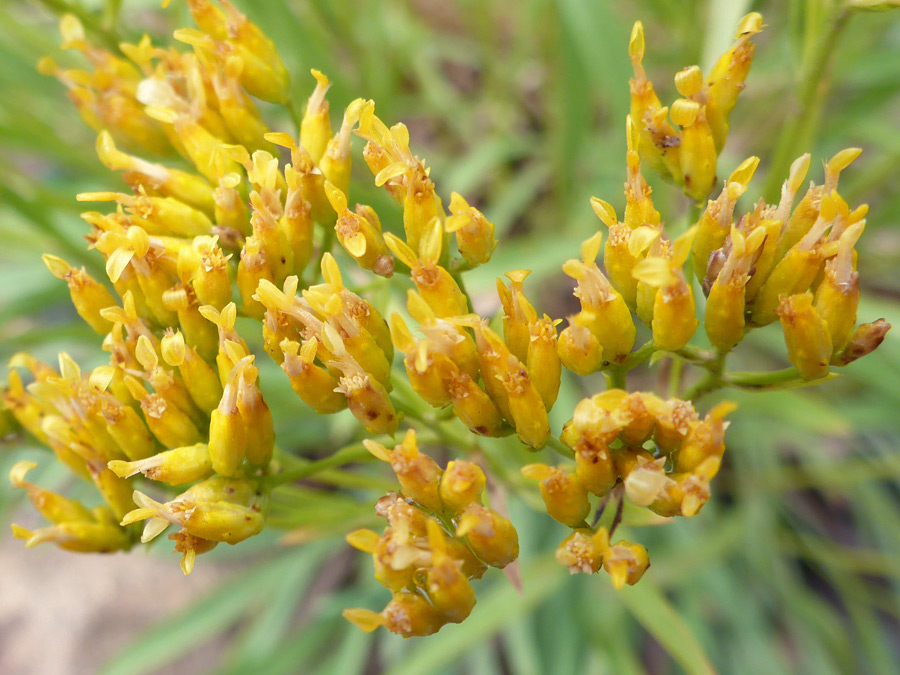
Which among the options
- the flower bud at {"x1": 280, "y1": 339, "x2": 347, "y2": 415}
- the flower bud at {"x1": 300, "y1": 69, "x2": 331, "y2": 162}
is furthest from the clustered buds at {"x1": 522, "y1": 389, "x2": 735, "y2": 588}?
the flower bud at {"x1": 300, "y1": 69, "x2": 331, "y2": 162}

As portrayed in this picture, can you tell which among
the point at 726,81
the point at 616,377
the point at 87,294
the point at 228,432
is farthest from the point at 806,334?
the point at 87,294

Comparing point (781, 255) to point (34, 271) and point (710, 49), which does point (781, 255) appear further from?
point (34, 271)

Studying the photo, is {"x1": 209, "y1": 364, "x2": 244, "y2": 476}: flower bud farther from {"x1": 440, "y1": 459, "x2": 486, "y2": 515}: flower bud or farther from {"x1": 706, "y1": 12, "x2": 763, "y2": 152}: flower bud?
{"x1": 706, "y1": 12, "x2": 763, "y2": 152}: flower bud

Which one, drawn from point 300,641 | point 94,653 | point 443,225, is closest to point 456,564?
point 443,225

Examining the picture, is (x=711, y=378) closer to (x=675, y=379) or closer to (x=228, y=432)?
A: (x=675, y=379)

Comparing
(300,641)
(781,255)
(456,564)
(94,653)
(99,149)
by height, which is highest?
(99,149)

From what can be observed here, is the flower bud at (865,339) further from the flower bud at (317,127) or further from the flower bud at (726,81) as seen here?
the flower bud at (317,127)
